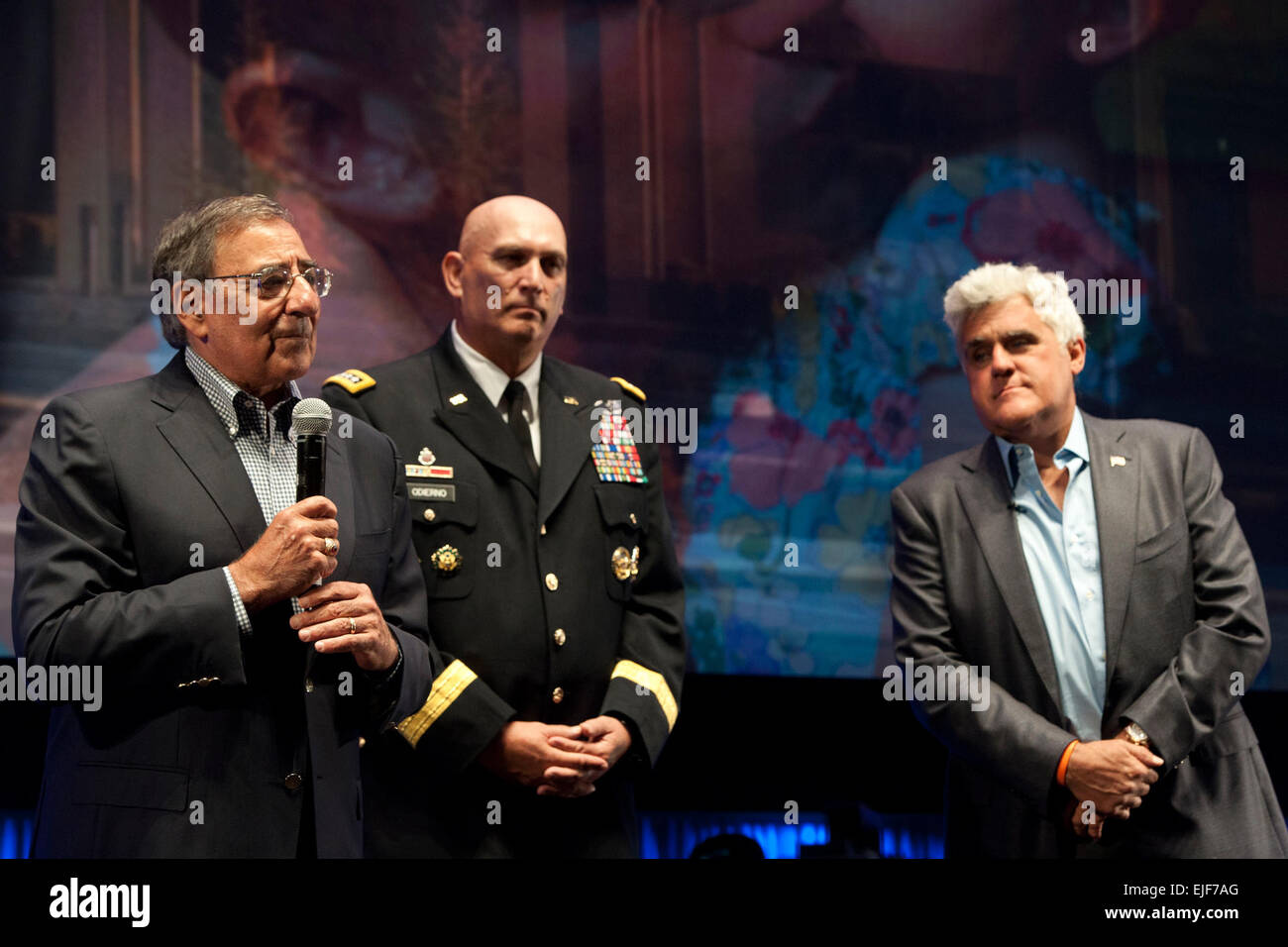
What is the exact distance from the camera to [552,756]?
253cm

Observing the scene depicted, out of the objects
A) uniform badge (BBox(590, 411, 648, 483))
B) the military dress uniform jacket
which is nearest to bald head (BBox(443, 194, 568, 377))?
the military dress uniform jacket

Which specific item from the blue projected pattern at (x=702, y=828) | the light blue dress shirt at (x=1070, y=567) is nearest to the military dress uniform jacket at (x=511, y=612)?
the light blue dress shirt at (x=1070, y=567)

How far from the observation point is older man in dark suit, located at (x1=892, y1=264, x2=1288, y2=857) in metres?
2.56

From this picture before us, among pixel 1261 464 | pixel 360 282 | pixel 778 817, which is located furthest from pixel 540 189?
pixel 1261 464

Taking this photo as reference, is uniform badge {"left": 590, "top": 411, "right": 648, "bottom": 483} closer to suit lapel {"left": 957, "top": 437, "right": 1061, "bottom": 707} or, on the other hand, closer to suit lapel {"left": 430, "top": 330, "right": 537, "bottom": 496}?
suit lapel {"left": 430, "top": 330, "right": 537, "bottom": 496}

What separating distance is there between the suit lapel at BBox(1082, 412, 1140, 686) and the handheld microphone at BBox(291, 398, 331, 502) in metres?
1.62

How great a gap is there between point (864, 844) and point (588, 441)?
1520mm

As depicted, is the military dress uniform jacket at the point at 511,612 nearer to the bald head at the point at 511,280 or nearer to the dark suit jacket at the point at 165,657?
the bald head at the point at 511,280

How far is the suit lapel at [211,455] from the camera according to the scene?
208 centimetres

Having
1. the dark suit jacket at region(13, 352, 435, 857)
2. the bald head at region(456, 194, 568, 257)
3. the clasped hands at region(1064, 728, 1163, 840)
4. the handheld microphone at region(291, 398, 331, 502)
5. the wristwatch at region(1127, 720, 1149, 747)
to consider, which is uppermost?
the bald head at region(456, 194, 568, 257)

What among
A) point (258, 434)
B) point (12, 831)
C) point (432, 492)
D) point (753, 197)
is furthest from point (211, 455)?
point (753, 197)

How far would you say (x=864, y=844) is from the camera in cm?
363

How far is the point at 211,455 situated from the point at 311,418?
0.26m

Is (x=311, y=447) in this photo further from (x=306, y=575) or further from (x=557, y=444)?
(x=557, y=444)
